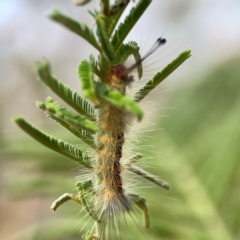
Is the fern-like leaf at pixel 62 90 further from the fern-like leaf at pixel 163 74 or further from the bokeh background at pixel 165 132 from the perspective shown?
the bokeh background at pixel 165 132

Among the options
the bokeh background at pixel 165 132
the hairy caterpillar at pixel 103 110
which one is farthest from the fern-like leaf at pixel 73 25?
the bokeh background at pixel 165 132

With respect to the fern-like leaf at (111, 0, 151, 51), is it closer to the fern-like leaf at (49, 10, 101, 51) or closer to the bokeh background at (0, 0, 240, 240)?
the fern-like leaf at (49, 10, 101, 51)

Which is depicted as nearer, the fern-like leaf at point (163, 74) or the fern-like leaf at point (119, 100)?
the fern-like leaf at point (119, 100)

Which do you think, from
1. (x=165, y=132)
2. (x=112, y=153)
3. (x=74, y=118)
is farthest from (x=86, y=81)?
(x=165, y=132)

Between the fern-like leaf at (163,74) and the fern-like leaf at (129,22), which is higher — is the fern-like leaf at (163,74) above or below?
below

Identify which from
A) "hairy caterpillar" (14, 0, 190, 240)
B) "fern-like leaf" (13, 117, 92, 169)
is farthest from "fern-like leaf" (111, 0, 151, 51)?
"fern-like leaf" (13, 117, 92, 169)
